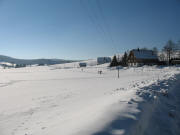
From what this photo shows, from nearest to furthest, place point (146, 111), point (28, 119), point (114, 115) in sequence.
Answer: point (114, 115) < point (146, 111) < point (28, 119)

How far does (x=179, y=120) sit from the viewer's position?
3373mm

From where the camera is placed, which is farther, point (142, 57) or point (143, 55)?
point (143, 55)

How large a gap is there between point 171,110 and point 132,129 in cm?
254

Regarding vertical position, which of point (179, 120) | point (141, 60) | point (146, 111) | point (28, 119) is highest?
point (141, 60)

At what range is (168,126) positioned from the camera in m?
3.00

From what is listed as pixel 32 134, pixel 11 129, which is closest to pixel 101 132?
pixel 32 134

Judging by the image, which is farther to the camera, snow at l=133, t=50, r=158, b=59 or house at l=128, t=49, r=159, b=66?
snow at l=133, t=50, r=158, b=59

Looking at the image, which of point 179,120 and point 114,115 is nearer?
point 114,115

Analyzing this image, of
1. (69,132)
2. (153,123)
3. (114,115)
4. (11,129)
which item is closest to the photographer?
(69,132)

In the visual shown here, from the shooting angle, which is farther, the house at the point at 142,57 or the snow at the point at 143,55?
the snow at the point at 143,55

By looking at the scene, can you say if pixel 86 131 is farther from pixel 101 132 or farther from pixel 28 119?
pixel 28 119

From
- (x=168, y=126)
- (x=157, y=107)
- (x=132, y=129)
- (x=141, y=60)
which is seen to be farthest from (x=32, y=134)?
(x=141, y=60)

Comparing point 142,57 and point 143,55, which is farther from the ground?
point 143,55

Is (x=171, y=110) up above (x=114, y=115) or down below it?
below
